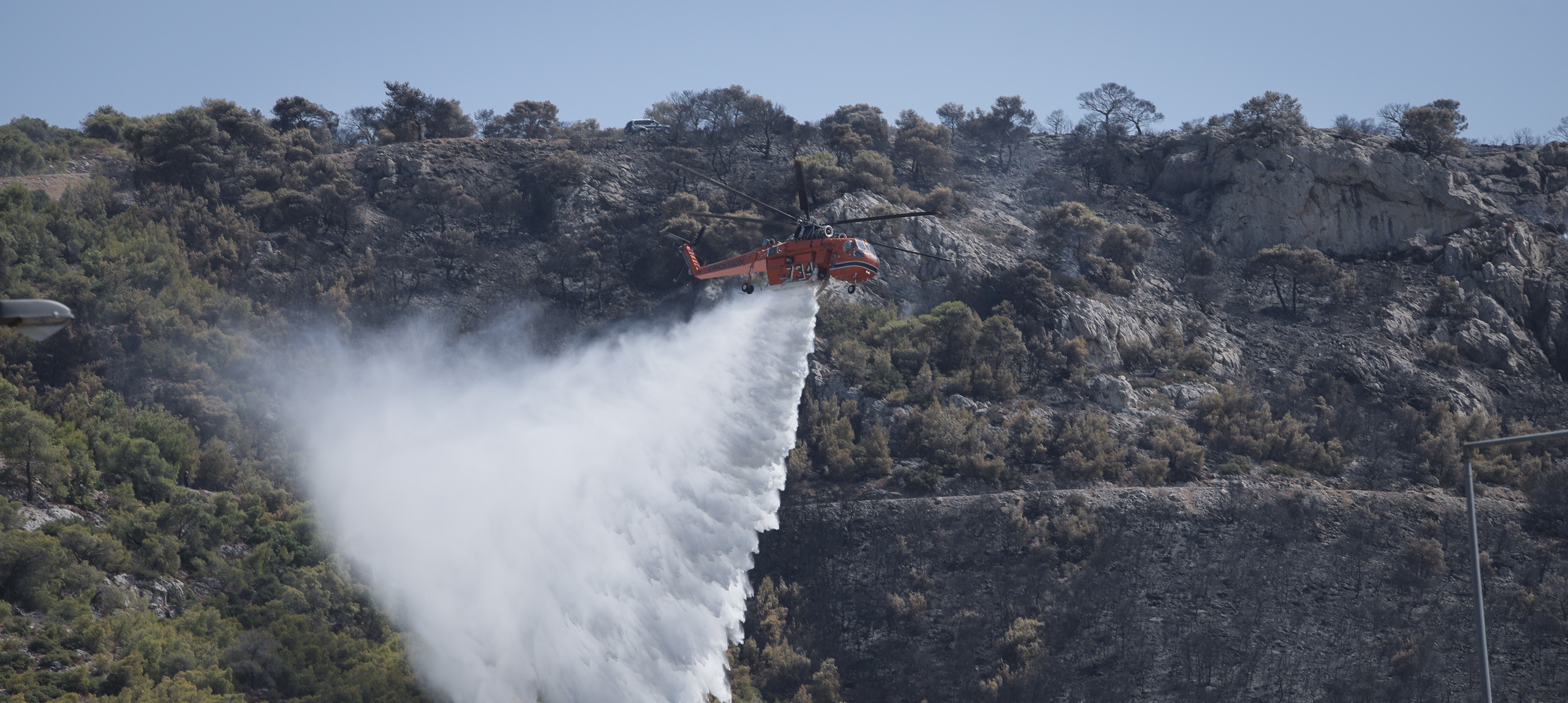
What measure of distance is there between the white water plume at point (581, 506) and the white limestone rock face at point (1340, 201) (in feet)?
136

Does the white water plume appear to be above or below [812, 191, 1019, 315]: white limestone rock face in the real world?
below

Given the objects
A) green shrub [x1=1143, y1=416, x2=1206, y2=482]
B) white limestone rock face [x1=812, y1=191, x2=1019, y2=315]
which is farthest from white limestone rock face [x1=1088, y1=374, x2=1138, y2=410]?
white limestone rock face [x1=812, y1=191, x2=1019, y2=315]

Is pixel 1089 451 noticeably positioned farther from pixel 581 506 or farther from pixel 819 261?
pixel 581 506

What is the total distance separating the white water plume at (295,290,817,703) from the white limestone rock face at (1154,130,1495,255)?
41.5 metres

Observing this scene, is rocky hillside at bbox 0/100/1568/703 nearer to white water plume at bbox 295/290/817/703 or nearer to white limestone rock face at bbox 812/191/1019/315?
white limestone rock face at bbox 812/191/1019/315

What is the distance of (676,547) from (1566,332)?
60.4 metres

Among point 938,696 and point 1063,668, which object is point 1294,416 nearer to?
point 1063,668

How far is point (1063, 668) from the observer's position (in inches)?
1923

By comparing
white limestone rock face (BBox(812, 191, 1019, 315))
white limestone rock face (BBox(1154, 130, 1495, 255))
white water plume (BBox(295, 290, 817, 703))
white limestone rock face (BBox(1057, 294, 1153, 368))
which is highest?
white limestone rock face (BBox(1154, 130, 1495, 255))

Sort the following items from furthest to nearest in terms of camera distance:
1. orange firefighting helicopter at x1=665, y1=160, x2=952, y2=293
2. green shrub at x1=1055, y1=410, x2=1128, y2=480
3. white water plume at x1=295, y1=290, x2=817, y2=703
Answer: green shrub at x1=1055, y1=410, x2=1128, y2=480 < white water plume at x1=295, y1=290, x2=817, y2=703 < orange firefighting helicopter at x1=665, y1=160, x2=952, y2=293

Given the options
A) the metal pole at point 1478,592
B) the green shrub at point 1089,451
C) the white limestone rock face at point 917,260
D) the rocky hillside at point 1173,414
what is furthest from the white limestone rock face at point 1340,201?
the metal pole at point 1478,592

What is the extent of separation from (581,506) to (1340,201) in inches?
2402

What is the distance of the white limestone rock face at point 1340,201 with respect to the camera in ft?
261

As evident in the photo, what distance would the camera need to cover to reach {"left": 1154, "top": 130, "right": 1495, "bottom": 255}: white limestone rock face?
79.6m
